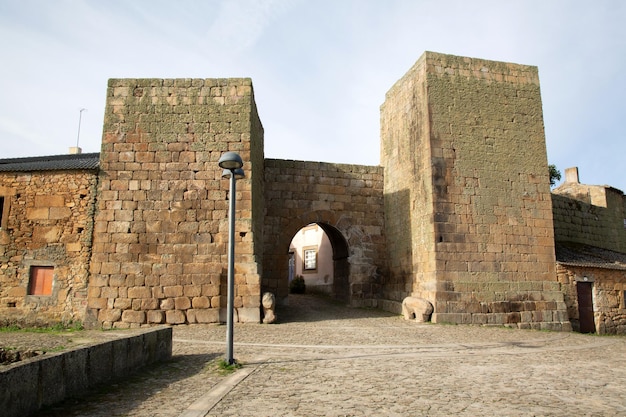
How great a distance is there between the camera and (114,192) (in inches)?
419

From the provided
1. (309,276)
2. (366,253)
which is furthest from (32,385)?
(309,276)

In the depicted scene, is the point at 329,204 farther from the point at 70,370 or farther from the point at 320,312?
the point at 70,370

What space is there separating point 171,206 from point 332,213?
17.5ft

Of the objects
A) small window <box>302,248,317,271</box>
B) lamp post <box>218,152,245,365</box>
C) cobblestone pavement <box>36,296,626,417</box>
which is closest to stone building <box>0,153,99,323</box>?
cobblestone pavement <box>36,296,626,417</box>

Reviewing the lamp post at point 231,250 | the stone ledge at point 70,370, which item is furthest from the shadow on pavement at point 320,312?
the stone ledge at point 70,370

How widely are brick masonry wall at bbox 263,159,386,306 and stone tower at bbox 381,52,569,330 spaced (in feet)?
4.59

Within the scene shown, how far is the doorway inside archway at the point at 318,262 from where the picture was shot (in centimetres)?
1585

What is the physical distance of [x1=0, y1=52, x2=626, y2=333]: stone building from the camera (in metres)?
10.3

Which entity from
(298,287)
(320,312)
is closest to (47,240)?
(320,312)

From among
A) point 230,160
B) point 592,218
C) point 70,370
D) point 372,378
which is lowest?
point 372,378

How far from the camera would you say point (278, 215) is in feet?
45.2

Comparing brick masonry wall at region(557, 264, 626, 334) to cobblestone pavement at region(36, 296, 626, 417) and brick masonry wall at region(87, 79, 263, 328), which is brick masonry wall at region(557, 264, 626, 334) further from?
brick masonry wall at region(87, 79, 263, 328)

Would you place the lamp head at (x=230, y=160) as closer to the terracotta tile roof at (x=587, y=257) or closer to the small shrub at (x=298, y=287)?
the terracotta tile roof at (x=587, y=257)

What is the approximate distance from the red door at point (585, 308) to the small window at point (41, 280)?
44.1 feet
